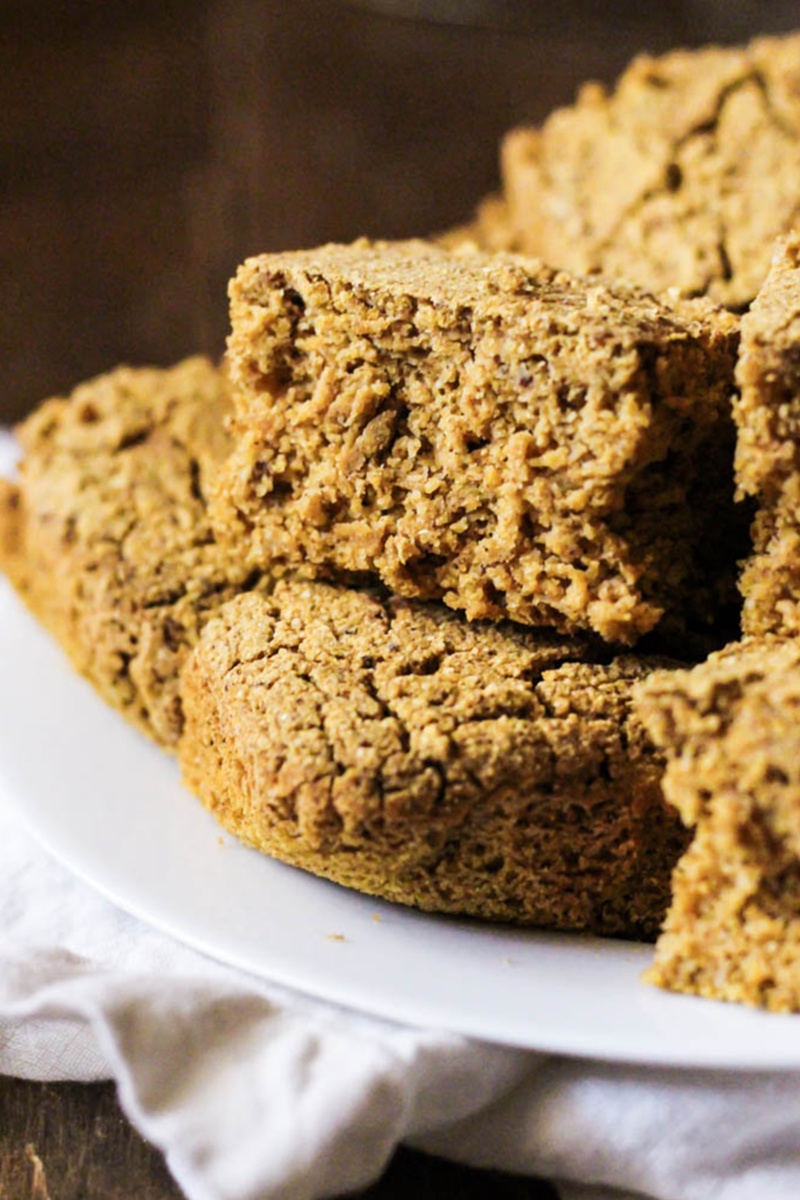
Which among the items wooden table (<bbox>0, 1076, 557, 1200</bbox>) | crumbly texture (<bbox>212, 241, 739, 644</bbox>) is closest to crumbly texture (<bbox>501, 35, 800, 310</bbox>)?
crumbly texture (<bbox>212, 241, 739, 644</bbox>)

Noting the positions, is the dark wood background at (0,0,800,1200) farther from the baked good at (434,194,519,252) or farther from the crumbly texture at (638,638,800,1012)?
the crumbly texture at (638,638,800,1012)

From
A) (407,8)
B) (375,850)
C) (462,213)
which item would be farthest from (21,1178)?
(407,8)

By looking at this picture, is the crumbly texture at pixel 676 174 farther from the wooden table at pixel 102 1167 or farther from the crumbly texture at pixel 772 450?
the wooden table at pixel 102 1167

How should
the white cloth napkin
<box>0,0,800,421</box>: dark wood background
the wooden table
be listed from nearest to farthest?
the white cloth napkin → the wooden table → <box>0,0,800,421</box>: dark wood background

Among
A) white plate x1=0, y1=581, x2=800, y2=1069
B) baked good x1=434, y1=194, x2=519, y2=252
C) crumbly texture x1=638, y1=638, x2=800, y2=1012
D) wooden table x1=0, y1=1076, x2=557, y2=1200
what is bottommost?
wooden table x1=0, y1=1076, x2=557, y2=1200

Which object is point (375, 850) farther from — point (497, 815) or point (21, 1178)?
point (21, 1178)

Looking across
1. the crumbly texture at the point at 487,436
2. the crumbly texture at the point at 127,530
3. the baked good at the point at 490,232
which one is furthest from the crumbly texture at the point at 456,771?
the baked good at the point at 490,232
